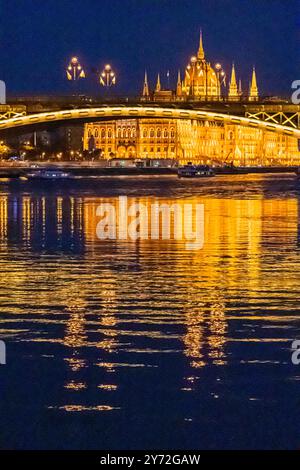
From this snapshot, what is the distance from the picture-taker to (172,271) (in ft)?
59.7

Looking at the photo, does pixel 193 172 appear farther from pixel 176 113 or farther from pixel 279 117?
pixel 176 113

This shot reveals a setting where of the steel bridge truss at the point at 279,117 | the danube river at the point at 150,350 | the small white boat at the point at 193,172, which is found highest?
the steel bridge truss at the point at 279,117

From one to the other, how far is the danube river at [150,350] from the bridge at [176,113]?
189 feet

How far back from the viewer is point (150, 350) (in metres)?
11.0

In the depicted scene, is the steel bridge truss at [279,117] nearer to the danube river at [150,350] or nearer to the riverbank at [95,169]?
the riverbank at [95,169]

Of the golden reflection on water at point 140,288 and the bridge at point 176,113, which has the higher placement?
the bridge at point 176,113

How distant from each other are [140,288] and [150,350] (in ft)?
16.1


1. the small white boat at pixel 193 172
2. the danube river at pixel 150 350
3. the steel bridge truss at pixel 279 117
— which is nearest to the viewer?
the danube river at pixel 150 350

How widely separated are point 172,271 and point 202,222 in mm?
12772

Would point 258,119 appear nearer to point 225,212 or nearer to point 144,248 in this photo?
point 225,212

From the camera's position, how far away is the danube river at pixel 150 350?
8.39 meters

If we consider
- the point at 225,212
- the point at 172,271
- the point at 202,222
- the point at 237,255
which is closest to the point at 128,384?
the point at 172,271

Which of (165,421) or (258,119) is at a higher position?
(258,119)

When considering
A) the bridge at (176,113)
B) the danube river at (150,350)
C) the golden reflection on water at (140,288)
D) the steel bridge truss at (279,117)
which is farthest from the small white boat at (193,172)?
the danube river at (150,350)
